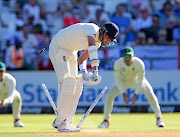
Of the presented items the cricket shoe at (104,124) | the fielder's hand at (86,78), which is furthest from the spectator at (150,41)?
the fielder's hand at (86,78)

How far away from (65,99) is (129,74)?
3.40 m

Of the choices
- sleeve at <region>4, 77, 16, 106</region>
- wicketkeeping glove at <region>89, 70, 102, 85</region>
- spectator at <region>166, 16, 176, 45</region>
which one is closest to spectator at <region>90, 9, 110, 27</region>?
spectator at <region>166, 16, 176, 45</region>

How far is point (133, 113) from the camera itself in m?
15.2

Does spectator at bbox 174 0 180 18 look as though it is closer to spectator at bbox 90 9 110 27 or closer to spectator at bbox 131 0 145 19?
spectator at bbox 131 0 145 19

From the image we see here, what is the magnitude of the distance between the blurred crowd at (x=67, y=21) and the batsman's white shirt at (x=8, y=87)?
10.4 ft

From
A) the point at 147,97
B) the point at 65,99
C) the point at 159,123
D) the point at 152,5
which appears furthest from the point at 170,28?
the point at 65,99

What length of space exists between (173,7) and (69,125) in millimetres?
10201

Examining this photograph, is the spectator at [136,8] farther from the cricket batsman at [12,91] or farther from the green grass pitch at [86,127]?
the cricket batsman at [12,91]

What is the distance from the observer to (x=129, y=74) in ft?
36.1

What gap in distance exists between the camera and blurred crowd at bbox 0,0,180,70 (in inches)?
590

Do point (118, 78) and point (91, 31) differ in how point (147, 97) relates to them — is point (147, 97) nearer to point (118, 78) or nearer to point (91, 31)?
point (118, 78)

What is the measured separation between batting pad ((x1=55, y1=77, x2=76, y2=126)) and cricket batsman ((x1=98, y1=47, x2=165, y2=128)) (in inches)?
106

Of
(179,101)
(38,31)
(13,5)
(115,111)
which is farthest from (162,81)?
(13,5)

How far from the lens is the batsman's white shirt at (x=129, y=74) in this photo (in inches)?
419
